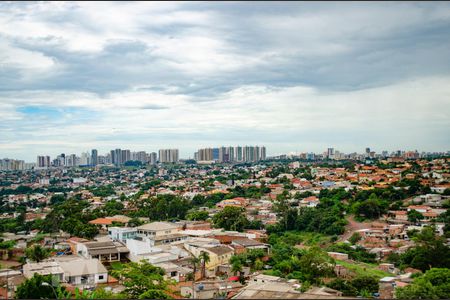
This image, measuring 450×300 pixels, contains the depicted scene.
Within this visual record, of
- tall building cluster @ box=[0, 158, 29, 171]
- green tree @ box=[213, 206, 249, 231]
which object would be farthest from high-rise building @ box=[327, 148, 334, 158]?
green tree @ box=[213, 206, 249, 231]

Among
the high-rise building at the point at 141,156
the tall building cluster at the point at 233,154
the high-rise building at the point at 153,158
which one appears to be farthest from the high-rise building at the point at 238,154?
the high-rise building at the point at 141,156

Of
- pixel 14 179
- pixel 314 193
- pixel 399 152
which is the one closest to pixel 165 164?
pixel 14 179

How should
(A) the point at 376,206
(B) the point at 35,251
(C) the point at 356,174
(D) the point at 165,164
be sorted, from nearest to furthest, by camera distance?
(B) the point at 35,251 → (A) the point at 376,206 → (C) the point at 356,174 → (D) the point at 165,164

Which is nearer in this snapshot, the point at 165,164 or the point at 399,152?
the point at 399,152

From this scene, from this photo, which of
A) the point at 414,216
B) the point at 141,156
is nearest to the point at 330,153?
the point at 141,156

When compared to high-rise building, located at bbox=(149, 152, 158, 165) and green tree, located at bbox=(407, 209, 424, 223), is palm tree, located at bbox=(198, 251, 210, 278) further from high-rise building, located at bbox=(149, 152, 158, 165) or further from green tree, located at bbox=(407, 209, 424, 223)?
high-rise building, located at bbox=(149, 152, 158, 165)

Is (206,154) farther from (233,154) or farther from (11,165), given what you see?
(11,165)

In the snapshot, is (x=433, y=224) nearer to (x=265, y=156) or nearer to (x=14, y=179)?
(x=14, y=179)
